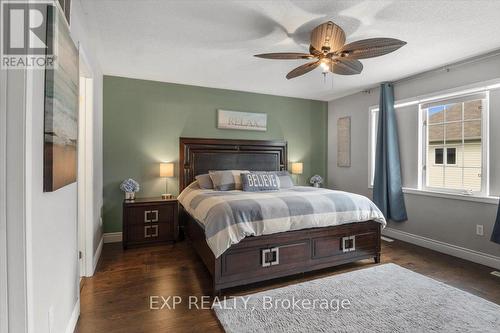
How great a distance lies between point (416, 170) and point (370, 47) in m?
2.45

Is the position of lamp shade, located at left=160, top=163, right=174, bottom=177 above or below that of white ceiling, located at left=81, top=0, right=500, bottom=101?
below

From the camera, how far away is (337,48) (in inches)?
90.2

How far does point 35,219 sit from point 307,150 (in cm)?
461

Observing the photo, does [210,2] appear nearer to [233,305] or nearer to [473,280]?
[233,305]

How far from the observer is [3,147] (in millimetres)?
1012

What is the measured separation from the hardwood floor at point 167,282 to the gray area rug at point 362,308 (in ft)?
0.60

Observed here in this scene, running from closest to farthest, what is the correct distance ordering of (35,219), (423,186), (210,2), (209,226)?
(35,219) → (210,2) → (209,226) → (423,186)

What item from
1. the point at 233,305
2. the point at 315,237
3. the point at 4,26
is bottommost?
the point at 233,305

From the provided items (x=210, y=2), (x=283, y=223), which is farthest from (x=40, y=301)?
(x=210, y=2)

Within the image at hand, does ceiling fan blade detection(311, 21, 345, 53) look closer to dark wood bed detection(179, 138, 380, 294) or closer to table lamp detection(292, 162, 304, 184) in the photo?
dark wood bed detection(179, 138, 380, 294)

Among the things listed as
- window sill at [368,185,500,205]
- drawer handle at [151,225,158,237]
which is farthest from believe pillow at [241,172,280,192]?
window sill at [368,185,500,205]

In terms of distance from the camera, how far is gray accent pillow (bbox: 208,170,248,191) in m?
3.62

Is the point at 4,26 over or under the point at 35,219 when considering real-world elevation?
over

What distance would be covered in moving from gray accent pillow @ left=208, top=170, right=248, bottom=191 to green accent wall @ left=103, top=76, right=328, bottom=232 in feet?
2.69
